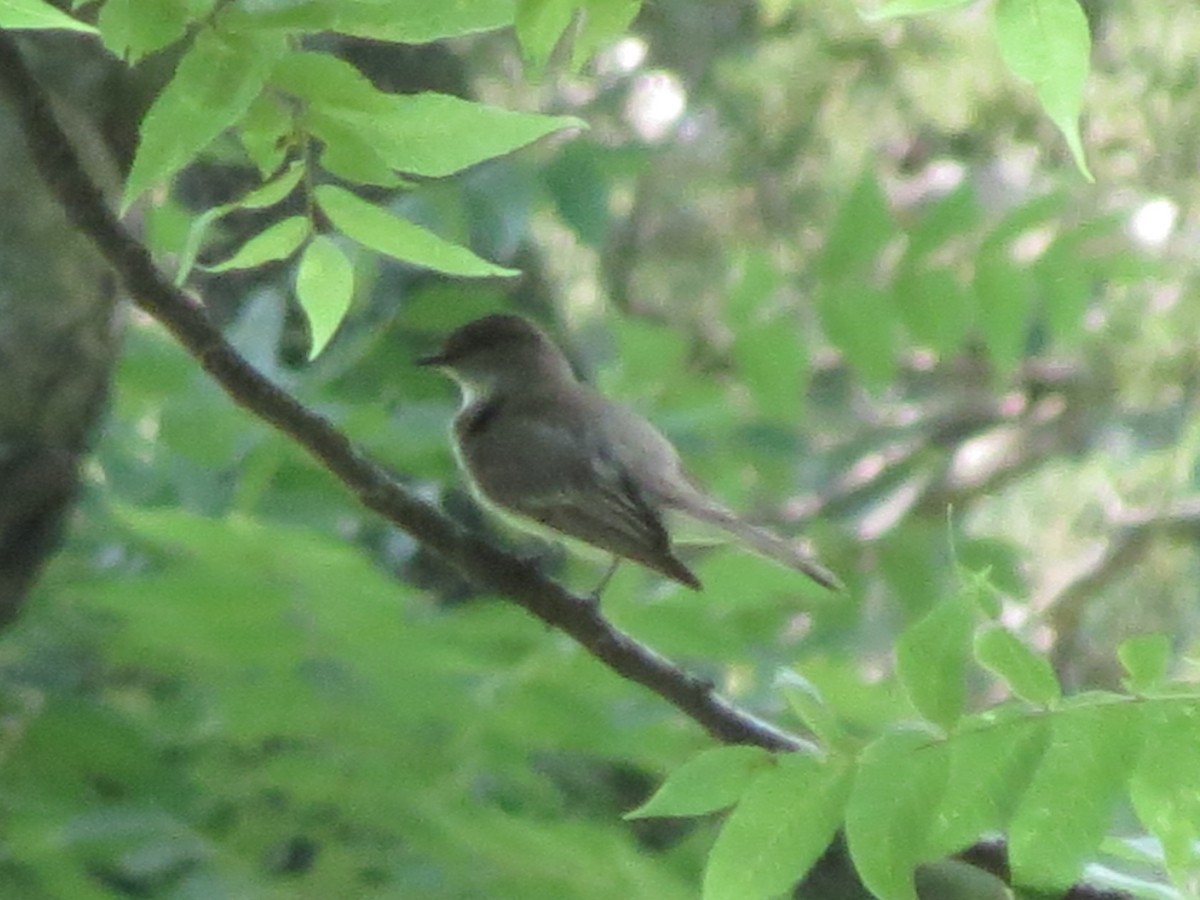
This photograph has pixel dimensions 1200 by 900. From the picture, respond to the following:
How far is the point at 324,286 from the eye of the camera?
1.21 metres

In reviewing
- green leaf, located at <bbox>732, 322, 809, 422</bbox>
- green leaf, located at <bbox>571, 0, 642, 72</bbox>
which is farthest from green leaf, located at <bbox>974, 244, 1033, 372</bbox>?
green leaf, located at <bbox>571, 0, 642, 72</bbox>

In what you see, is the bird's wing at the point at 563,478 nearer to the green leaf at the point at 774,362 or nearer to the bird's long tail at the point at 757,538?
the bird's long tail at the point at 757,538

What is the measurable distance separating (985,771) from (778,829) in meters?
0.16

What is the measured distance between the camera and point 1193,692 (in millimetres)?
1231

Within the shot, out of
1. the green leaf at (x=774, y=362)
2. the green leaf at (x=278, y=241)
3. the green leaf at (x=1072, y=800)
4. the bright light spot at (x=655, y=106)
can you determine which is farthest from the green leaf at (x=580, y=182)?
the green leaf at (x=1072, y=800)

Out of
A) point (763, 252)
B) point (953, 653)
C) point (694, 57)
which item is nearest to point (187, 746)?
point (763, 252)

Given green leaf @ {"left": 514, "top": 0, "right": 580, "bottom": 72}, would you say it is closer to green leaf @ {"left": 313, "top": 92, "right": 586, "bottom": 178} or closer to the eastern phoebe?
green leaf @ {"left": 313, "top": 92, "right": 586, "bottom": 178}

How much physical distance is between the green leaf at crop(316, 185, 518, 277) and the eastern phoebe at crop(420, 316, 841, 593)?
3.75ft

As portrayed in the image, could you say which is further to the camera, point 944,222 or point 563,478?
point 563,478

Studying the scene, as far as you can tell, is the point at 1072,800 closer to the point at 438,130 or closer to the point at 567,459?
the point at 438,130

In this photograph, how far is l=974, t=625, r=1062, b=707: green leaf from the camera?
1.22 metres

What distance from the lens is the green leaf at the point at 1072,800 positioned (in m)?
1.24

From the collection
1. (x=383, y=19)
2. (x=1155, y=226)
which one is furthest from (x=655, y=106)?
(x=383, y=19)

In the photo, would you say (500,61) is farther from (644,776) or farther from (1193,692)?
(1193,692)
